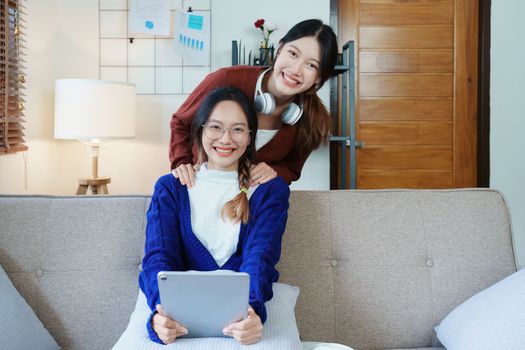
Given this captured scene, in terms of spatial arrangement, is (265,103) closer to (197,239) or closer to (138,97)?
(197,239)

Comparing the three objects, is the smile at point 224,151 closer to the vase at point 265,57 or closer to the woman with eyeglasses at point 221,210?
the woman with eyeglasses at point 221,210

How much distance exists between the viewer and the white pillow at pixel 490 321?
1177mm

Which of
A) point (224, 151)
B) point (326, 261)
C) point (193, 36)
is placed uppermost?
point (193, 36)

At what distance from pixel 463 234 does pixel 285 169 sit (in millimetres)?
552

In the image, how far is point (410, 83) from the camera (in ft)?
10.4

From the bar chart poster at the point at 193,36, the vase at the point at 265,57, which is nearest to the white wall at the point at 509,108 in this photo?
the vase at the point at 265,57

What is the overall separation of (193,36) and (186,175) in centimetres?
180

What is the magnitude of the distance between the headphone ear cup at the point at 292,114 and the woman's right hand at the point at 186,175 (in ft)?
1.02

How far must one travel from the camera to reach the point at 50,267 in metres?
1.40

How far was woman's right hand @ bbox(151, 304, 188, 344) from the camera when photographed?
1074 millimetres

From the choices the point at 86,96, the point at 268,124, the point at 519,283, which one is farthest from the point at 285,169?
the point at 86,96

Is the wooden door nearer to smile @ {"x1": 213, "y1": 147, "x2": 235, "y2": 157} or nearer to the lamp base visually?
the lamp base

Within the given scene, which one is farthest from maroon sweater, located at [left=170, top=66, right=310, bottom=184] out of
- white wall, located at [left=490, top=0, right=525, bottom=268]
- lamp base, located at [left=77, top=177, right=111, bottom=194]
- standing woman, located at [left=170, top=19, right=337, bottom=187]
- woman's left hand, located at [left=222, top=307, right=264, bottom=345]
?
white wall, located at [left=490, top=0, right=525, bottom=268]

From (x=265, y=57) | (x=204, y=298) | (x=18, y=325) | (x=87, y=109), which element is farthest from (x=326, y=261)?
(x=265, y=57)
